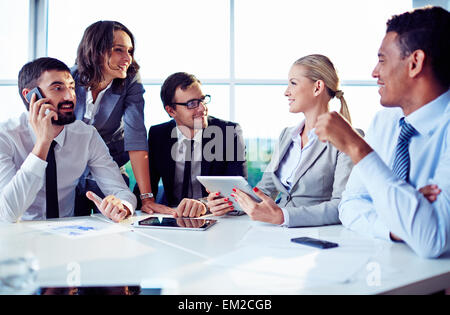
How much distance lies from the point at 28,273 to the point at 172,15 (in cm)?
426

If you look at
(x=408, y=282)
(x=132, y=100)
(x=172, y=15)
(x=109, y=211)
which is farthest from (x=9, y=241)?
(x=172, y=15)

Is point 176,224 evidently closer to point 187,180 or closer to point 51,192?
point 51,192

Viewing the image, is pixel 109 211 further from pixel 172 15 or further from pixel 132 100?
pixel 172 15

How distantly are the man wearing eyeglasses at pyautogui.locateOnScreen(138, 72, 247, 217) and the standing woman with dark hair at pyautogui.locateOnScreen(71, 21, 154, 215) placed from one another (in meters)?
0.20

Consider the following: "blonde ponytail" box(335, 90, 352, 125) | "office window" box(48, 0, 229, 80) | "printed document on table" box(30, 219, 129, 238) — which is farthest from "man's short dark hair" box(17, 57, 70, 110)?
"office window" box(48, 0, 229, 80)

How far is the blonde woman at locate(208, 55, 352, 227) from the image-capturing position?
69.1 inches

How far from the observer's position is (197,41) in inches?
184

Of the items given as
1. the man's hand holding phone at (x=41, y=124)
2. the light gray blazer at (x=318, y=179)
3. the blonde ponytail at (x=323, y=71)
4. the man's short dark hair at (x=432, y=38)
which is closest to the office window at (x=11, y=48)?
the man's hand holding phone at (x=41, y=124)

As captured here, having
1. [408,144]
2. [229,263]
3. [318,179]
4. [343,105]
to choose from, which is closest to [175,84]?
[343,105]

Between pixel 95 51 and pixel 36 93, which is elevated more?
pixel 95 51

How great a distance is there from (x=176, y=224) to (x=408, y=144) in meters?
1.07

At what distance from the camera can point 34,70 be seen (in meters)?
2.17

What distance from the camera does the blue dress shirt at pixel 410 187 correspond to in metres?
1.17
